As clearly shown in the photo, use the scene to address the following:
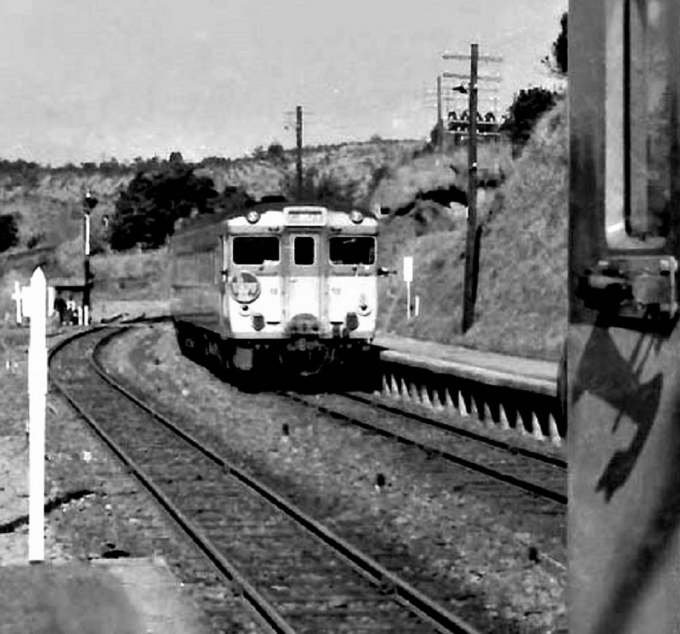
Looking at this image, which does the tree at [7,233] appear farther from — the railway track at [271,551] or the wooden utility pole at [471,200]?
the railway track at [271,551]

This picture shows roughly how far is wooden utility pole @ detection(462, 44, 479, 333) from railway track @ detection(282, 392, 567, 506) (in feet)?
41.2

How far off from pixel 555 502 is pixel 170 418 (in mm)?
8903

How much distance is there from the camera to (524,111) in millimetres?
66000

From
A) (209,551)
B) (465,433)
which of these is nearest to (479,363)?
(465,433)

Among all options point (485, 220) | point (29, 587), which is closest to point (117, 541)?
point (29, 587)

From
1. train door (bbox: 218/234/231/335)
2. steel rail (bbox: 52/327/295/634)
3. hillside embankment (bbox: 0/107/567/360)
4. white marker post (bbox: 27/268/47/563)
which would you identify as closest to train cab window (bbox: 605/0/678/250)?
steel rail (bbox: 52/327/295/634)

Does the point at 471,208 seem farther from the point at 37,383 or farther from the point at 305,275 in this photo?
the point at 37,383

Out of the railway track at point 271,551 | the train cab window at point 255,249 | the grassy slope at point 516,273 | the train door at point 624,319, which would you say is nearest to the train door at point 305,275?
the train cab window at point 255,249

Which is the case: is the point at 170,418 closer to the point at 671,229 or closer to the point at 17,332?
the point at 671,229

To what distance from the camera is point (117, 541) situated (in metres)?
10.6

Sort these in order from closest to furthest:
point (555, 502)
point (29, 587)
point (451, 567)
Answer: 1. point (29, 587)
2. point (451, 567)
3. point (555, 502)

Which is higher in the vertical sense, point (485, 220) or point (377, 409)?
point (485, 220)

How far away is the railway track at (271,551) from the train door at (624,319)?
542 cm

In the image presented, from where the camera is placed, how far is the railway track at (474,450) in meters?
13.1
